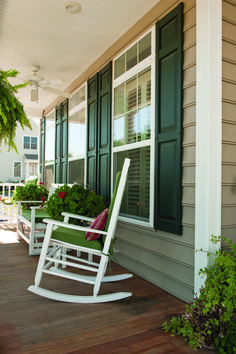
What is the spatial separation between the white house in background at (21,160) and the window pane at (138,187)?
501 inches

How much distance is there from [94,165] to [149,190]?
1.53 metres

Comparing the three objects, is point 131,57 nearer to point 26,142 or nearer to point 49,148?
point 49,148

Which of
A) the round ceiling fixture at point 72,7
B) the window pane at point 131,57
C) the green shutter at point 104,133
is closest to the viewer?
the round ceiling fixture at point 72,7

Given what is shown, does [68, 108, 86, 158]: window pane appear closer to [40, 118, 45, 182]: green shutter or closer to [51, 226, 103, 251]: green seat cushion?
[40, 118, 45, 182]: green shutter

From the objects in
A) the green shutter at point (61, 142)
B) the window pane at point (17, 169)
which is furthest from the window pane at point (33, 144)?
the green shutter at point (61, 142)

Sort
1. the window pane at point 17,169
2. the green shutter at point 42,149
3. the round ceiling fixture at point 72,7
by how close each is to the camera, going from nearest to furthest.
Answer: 1. the round ceiling fixture at point 72,7
2. the green shutter at point 42,149
3. the window pane at point 17,169

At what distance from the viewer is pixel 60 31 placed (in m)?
3.51

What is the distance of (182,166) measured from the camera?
2.40m

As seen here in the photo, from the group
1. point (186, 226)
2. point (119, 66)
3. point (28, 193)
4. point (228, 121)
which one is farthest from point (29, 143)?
point (228, 121)

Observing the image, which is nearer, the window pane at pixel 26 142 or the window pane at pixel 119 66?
the window pane at pixel 119 66

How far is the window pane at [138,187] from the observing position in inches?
117

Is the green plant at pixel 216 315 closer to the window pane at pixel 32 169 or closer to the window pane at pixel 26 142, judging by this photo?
the window pane at pixel 32 169

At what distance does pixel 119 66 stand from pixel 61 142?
8.89 ft

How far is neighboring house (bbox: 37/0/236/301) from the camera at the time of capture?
2096mm
